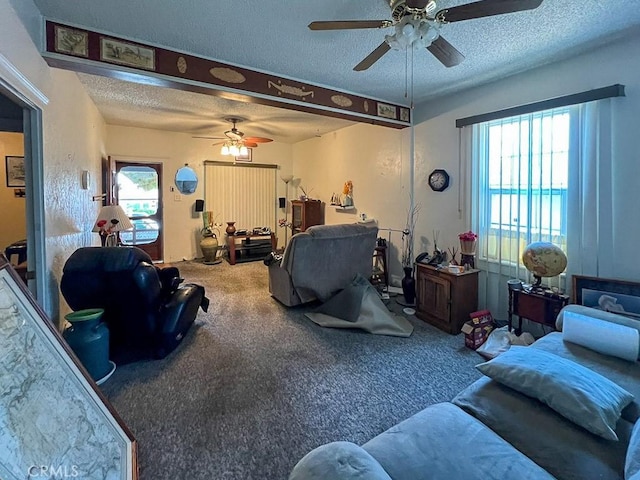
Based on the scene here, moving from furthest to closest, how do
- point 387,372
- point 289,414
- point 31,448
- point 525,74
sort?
point 525,74
point 387,372
point 289,414
point 31,448

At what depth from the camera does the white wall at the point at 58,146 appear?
6.23 feet

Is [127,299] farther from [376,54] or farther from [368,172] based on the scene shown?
[368,172]

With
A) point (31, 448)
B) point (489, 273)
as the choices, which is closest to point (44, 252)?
point (31, 448)

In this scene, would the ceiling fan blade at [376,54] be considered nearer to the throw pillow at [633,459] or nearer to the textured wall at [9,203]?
the throw pillow at [633,459]

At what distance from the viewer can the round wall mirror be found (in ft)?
21.5

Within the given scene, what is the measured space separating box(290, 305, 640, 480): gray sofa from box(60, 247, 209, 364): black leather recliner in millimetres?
1934

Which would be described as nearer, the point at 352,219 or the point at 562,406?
the point at 562,406

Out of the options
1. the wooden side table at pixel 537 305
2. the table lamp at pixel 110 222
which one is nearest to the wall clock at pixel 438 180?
the wooden side table at pixel 537 305

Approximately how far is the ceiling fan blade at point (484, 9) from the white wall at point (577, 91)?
155cm

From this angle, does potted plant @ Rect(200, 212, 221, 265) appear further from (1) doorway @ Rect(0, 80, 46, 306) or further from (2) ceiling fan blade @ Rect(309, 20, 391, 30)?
(2) ceiling fan blade @ Rect(309, 20, 391, 30)

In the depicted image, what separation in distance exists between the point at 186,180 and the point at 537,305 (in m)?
6.26

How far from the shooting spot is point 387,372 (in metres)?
2.53

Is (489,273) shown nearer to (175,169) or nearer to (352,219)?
(352,219)

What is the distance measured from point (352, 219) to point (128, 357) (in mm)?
4027
